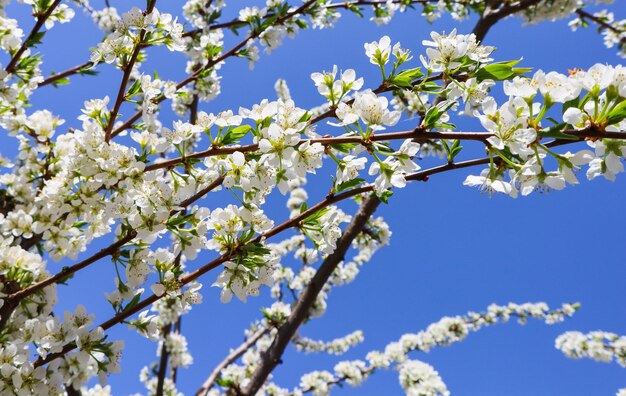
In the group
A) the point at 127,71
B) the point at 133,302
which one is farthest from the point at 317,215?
the point at 127,71

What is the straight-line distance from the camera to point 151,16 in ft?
6.07

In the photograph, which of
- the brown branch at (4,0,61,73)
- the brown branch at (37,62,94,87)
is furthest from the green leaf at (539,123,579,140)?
the brown branch at (37,62,94,87)

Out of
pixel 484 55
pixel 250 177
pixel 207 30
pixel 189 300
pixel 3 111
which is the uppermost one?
pixel 207 30

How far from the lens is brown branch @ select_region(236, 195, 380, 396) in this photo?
366 cm

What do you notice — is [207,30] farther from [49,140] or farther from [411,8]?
[411,8]

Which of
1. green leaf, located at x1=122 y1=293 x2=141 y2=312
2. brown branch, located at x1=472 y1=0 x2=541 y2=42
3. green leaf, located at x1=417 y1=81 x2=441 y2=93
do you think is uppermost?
brown branch, located at x1=472 y1=0 x2=541 y2=42

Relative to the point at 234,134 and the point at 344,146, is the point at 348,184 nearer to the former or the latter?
the point at 344,146

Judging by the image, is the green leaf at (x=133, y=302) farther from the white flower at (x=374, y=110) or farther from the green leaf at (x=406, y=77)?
the green leaf at (x=406, y=77)

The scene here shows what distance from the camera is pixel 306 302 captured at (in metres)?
3.69

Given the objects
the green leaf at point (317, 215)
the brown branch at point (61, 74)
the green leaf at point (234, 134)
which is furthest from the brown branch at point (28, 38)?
the green leaf at point (317, 215)

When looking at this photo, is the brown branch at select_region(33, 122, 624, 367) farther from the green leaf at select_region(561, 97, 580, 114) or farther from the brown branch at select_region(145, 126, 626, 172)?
the green leaf at select_region(561, 97, 580, 114)

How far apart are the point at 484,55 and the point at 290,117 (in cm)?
81

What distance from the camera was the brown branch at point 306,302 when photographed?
366 centimetres

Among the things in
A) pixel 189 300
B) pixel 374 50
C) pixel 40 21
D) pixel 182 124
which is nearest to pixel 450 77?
pixel 374 50
